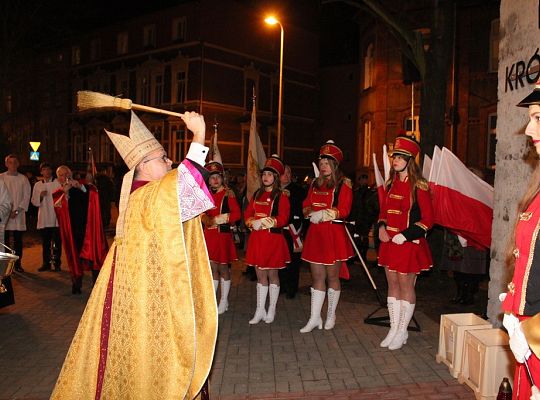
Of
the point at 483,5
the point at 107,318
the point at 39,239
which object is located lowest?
the point at 39,239

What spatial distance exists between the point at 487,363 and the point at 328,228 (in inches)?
102

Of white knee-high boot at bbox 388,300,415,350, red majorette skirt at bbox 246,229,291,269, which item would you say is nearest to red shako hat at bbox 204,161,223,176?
red majorette skirt at bbox 246,229,291,269

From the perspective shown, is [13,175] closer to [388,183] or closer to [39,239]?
[39,239]

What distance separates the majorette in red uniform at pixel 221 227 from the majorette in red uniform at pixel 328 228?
1.25 m

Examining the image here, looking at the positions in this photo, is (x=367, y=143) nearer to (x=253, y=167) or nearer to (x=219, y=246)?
(x=253, y=167)

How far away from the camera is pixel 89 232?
28.9 feet

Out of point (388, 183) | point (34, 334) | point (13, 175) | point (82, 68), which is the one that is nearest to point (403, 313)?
point (388, 183)

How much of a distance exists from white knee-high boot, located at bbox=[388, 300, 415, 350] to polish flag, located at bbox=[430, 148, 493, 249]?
1.09 meters

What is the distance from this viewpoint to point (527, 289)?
2.87 m

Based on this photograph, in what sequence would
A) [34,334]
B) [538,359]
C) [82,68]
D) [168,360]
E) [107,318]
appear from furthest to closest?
1. [82,68]
2. [34,334]
3. [107,318]
4. [168,360]
5. [538,359]

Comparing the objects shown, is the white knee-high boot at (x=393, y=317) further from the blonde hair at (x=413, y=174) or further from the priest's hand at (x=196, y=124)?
the priest's hand at (x=196, y=124)

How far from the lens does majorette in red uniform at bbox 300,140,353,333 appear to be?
6.57m

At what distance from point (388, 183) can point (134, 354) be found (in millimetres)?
3853

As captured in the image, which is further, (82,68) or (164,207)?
(82,68)
